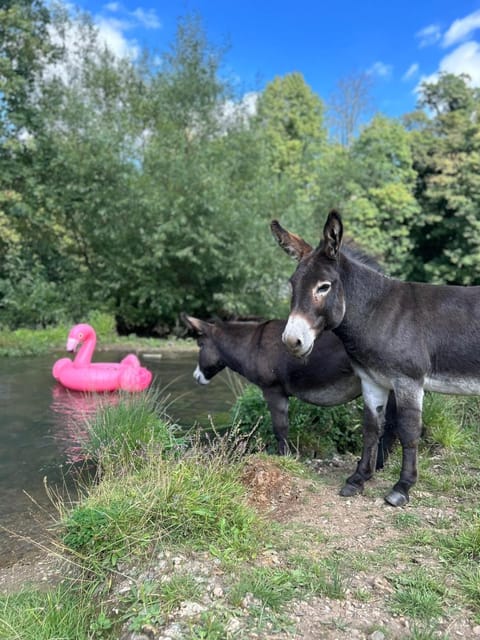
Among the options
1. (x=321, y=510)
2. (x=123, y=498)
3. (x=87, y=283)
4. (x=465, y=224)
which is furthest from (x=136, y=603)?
(x=465, y=224)

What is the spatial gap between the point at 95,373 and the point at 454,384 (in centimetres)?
714

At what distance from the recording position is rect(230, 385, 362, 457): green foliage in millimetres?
6277

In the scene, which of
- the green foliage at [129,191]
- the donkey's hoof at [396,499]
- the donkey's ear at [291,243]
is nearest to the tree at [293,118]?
the green foliage at [129,191]

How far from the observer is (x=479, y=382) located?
4.23m

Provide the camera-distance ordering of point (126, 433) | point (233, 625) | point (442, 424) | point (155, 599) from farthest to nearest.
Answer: point (442, 424), point (126, 433), point (155, 599), point (233, 625)

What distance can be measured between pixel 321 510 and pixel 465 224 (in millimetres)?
26382

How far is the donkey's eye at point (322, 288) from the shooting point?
4.07 m

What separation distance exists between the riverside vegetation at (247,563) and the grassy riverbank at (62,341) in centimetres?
1159

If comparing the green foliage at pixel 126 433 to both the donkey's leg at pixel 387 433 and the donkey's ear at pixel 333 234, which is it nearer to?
the donkey's leg at pixel 387 433

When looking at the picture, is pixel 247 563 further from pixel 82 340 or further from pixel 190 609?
pixel 82 340

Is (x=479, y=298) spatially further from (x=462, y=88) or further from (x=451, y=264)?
(x=462, y=88)

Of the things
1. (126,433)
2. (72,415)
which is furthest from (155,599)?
(72,415)

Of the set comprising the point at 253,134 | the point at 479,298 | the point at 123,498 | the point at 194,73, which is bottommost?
the point at 123,498

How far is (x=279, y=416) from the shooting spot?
5.76 metres
